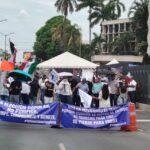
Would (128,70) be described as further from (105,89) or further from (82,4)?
(82,4)

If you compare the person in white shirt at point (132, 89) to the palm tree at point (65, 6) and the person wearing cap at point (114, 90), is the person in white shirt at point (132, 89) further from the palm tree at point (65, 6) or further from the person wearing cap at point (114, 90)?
the palm tree at point (65, 6)

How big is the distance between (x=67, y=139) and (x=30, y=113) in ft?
11.3

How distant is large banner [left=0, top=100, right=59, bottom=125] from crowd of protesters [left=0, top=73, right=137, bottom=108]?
2.66 m

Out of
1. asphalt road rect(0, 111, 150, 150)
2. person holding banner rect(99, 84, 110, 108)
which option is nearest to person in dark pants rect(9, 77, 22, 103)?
asphalt road rect(0, 111, 150, 150)

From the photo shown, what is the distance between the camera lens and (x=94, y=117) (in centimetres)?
1855

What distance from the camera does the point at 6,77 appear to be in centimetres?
2528

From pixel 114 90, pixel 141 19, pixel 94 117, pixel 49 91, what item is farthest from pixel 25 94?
pixel 141 19

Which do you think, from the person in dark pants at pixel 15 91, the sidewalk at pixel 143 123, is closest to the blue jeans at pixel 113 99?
the sidewalk at pixel 143 123

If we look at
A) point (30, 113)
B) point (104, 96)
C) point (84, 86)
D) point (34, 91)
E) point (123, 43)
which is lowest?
point (30, 113)

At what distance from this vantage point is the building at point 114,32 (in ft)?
304

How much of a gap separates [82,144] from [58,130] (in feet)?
12.2

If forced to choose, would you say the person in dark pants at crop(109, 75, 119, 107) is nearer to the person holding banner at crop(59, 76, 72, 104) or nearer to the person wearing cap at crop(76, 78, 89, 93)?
the person wearing cap at crop(76, 78, 89, 93)

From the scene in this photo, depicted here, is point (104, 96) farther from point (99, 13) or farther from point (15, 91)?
point (99, 13)

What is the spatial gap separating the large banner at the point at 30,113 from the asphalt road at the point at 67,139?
0.28 metres
